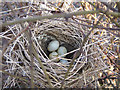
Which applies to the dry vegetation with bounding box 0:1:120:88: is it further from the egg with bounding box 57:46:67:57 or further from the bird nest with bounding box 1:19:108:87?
the egg with bounding box 57:46:67:57

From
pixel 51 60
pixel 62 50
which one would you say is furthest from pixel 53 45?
pixel 51 60

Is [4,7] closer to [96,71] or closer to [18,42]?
[18,42]

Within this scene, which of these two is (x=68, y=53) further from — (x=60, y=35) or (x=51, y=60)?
(x=60, y=35)

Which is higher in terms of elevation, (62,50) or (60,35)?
(60,35)

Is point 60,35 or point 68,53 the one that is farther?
point 60,35

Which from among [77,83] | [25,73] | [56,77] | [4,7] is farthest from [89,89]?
[4,7]

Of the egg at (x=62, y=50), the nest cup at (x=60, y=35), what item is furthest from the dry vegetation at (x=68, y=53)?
the egg at (x=62, y=50)

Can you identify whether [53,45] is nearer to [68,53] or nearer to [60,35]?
[60,35]

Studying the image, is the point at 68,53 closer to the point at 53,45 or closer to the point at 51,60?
the point at 51,60

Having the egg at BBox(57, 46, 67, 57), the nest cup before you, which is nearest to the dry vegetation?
the nest cup

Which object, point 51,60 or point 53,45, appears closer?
point 51,60

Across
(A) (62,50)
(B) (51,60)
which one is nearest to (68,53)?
(B) (51,60)
